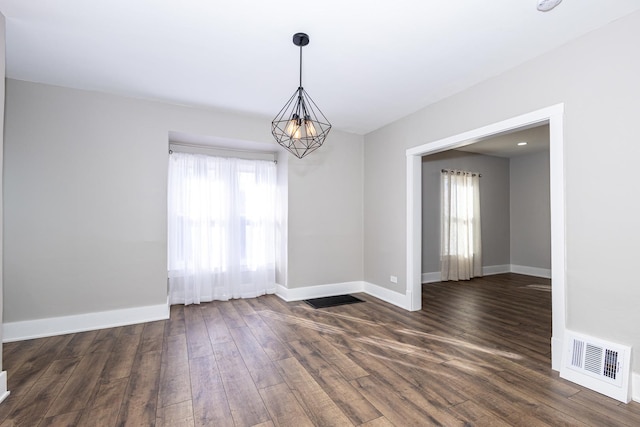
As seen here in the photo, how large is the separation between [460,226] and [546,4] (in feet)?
15.9

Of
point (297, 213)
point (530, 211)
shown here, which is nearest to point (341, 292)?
point (297, 213)

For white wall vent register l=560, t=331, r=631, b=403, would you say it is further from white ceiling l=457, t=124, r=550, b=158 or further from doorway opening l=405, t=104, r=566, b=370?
white ceiling l=457, t=124, r=550, b=158

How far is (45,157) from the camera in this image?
3.32 meters

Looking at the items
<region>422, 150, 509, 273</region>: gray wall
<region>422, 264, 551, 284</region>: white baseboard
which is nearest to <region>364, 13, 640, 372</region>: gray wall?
<region>422, 150, 509, 273</region>: gray wall

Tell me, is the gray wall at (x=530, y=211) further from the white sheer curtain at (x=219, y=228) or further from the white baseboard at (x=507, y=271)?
the white sheer curtain at (x=219, y=228)

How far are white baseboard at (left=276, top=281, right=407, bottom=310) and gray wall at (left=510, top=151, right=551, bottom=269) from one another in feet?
13.7

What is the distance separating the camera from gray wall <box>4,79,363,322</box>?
3.22 m

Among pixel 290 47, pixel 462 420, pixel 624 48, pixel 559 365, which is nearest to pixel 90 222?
pixel 290 47

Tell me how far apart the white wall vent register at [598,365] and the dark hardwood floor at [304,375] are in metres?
0.08

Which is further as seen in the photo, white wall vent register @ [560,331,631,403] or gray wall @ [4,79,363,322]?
gray wall @ [4,79,363,322]

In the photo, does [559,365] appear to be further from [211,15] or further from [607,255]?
[211,15]

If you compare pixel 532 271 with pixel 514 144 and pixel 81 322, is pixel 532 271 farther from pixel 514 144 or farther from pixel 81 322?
pixel 81 322

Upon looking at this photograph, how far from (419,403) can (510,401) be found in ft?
2.09

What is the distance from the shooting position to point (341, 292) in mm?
5008
